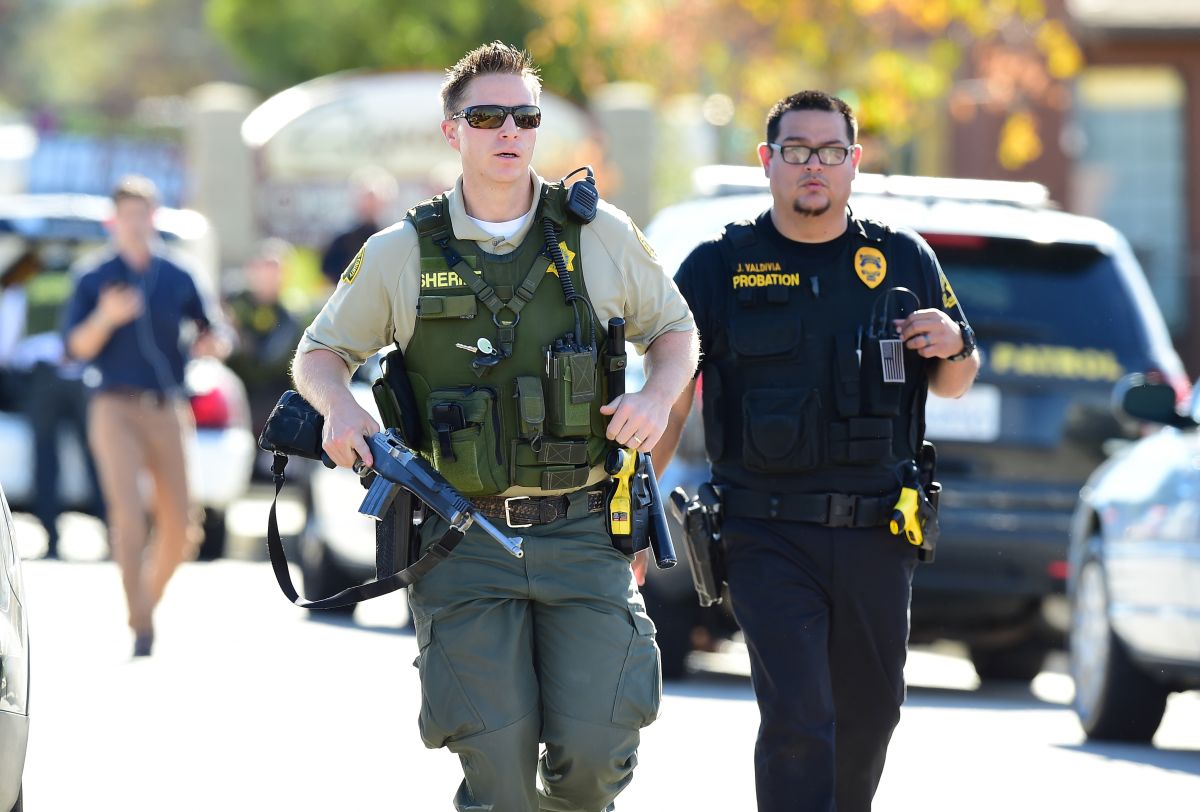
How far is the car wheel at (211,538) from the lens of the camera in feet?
53.8

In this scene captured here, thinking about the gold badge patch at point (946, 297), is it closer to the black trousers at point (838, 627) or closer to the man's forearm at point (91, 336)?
the black trousers at point (838, 627)

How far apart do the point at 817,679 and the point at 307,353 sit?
147cm

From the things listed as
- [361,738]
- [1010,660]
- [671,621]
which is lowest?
[1010,660]

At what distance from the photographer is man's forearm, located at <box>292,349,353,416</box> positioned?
556 cm

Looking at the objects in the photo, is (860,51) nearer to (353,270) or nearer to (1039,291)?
(1039,291)

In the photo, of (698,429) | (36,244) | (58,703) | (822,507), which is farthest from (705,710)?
(36,244)

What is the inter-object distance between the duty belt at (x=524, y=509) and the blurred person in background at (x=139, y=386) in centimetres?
586

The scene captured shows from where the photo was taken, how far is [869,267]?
6.36 meters

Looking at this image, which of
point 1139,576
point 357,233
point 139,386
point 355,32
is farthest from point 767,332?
point 355,32

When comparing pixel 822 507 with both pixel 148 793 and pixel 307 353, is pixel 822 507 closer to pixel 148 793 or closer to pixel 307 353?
pixel 307 353

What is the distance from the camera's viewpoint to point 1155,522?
349 inches

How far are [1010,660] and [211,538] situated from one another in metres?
6.78

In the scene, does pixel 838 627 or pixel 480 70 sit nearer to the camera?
pixel 480 70

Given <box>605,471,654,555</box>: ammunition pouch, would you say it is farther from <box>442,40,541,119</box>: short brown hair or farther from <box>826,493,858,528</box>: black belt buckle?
<box>442,40,541,119</box>: short brown hair
